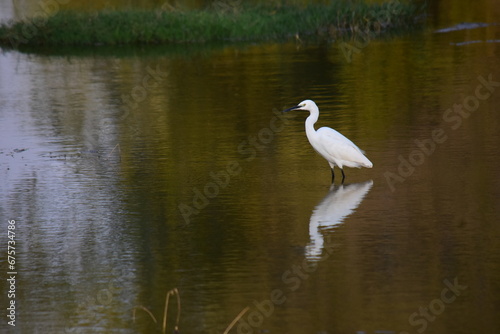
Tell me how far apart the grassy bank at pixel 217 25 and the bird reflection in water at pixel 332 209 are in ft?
61.5

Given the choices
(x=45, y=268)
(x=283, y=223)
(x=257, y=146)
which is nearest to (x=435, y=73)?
(x=257, y=146)

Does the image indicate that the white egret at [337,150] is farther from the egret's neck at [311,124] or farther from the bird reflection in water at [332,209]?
the bird reflection in water at [332,209]

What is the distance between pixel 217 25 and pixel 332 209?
813 inches

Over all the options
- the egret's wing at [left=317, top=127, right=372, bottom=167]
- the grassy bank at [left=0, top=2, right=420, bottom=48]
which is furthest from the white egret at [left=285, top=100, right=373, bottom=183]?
the grassy bank at [left=0, top=2, right=420, bottom=48]

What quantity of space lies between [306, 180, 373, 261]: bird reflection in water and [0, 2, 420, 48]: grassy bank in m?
18.7

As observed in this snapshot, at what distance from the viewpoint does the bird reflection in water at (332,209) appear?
30.9 feet

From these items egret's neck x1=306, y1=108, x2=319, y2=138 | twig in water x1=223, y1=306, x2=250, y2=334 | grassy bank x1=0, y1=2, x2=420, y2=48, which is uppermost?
egret's neck x1=306, y1=108, x2=319, y2=138

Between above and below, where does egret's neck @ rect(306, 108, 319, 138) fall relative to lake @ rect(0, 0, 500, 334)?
above

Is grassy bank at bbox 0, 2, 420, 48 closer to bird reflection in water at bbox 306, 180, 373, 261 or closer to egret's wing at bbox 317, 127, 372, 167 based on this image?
egret's wing at bbox 317, 127, 372, 167

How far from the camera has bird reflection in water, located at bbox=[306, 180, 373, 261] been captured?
371 inches

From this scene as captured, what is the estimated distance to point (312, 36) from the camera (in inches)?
1203

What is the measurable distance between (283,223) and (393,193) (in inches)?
65.4

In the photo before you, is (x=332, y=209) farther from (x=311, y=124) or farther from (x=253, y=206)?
(x=311, y=124)

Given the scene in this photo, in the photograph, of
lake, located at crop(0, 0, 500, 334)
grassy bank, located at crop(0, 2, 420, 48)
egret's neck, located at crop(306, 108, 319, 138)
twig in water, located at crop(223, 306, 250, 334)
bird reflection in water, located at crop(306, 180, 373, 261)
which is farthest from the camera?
grassy bank, located at crop(0, 2, 420, 48)
